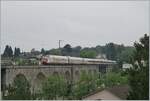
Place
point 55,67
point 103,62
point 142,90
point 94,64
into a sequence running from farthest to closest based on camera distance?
point 103,62 < point 94,64 < point 55,67 < point 142,90

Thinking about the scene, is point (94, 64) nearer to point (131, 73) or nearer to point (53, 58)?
point (53, 58)

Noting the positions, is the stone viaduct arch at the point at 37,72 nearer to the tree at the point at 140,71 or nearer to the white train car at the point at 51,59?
the white train car at the point at 51,59

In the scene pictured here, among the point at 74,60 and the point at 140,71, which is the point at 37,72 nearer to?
the point at 74,60

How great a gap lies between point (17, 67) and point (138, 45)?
47.5 ft

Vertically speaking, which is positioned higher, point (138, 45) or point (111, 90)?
point (138, 45)

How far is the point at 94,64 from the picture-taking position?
3728 centimetres

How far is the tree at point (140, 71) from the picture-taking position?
19.9 ft

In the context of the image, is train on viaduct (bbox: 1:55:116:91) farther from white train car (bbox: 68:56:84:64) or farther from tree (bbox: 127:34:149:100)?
tree (bbox: 127:34:149:100)

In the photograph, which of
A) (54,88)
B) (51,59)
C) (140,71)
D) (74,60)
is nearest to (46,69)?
(51,59)

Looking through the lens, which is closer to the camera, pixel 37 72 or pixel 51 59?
A: pixel 37 72

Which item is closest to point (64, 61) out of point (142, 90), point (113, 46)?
point (142, 90)

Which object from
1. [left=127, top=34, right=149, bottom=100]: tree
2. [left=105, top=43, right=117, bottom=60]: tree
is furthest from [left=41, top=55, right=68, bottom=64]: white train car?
[left=105, top=43, right=117, bottom=60]: tree

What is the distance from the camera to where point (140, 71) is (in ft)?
22.6

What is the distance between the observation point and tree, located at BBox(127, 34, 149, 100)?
19.9 feet
